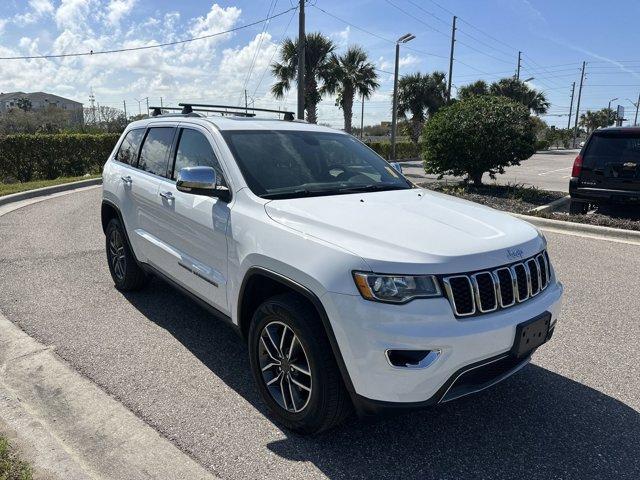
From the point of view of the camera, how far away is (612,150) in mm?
8367

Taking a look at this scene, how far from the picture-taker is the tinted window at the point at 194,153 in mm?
3629

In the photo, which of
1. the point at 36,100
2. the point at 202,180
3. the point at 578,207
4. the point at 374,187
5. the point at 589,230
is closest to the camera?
the point at 202,180

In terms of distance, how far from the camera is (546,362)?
3816mm

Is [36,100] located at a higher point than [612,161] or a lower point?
higher

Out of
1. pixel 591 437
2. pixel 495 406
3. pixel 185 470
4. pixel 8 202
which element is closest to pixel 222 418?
pixel 185 470

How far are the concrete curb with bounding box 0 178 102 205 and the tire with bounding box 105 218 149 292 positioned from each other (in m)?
7.37

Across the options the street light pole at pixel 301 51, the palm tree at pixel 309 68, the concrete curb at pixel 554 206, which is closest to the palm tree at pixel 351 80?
the palm tree at pixel 309 68

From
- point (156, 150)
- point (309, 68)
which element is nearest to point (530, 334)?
point (156, 150)

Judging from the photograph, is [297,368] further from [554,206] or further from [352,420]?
[554,206]

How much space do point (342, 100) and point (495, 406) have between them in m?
30.3

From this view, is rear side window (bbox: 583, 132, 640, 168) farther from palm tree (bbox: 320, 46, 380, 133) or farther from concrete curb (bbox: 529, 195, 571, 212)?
palm tree (bbox: 320, 46, 380, 133)

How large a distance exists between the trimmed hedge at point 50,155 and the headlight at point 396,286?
17.5 meters

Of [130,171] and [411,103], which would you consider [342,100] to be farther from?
[130,171]

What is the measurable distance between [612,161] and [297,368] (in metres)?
7.70
